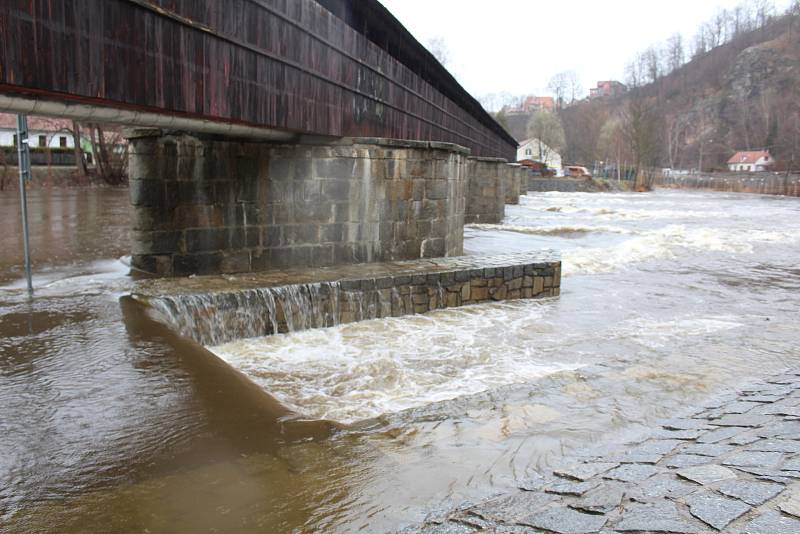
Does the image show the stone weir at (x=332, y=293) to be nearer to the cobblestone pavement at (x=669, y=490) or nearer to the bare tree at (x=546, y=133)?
the cobblestone pavement at (x=669, y=490)

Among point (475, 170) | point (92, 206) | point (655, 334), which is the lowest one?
point (655, 334)

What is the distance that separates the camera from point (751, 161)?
3428 inches

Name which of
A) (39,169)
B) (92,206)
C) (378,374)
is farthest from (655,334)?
(39,169)

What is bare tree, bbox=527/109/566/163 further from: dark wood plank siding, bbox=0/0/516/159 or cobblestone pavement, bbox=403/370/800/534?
cobblestone pavement, bbox=403/370/800/534

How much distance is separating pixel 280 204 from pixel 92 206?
51.6 feet

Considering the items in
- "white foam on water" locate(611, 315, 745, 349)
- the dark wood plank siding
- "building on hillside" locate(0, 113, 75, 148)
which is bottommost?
"white foam on water" locate(611, 315, 745, 349)

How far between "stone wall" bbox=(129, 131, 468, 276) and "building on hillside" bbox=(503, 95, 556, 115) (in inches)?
5352

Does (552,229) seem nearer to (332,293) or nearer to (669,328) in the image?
(669,328)

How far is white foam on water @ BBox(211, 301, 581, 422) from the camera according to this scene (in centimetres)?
570

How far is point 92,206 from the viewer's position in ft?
70.7

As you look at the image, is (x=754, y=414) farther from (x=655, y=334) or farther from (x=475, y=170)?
(x=475, y=170)

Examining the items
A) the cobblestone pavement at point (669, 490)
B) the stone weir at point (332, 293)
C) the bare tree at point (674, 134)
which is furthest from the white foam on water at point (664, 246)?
the bare tree at point (674, 134)

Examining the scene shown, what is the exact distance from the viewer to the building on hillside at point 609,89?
14500 cm

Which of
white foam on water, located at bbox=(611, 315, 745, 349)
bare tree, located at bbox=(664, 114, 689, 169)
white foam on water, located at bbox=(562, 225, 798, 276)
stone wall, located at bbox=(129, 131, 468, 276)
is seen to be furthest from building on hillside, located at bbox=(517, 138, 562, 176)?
white foam on water, located at bbox=(611, 315, 745, 349)
